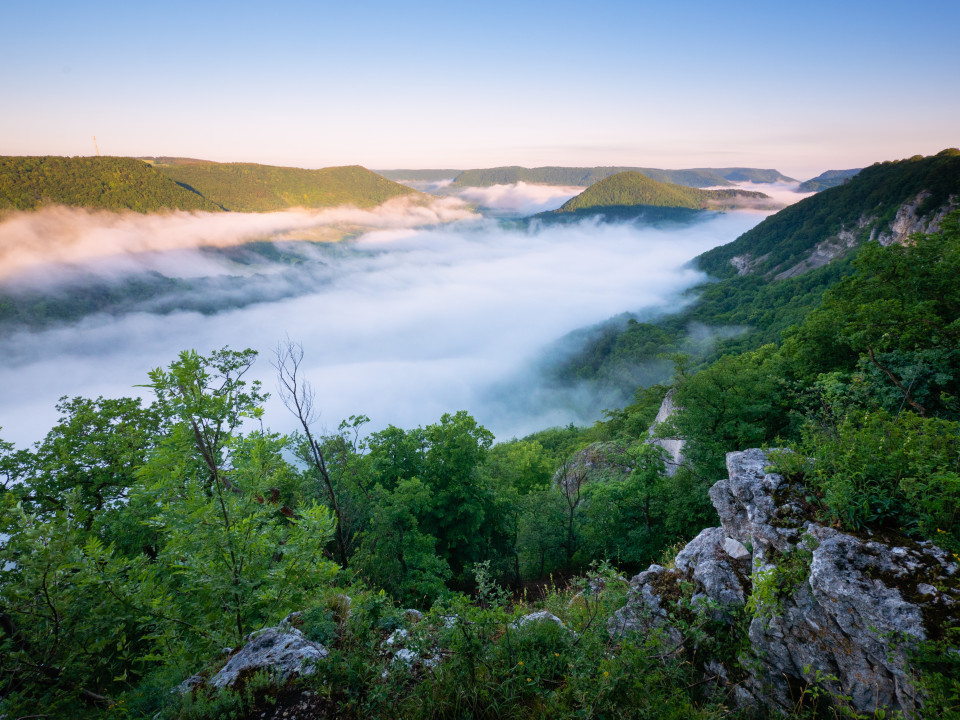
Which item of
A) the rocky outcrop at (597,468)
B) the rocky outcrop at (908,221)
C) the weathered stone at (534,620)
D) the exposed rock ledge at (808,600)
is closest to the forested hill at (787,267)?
the rocky outcrop at (908,221)

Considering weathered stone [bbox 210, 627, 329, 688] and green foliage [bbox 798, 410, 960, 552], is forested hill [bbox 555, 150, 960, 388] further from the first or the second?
weathered stone [bbox 210, 627, 329, 688]

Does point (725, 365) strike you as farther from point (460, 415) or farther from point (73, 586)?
point (73, 586)

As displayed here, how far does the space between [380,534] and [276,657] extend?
12.9 meters

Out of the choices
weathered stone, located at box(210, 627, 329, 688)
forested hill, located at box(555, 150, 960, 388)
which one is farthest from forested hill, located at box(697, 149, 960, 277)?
weathered stone, located at box(210, 627, 329, 688)

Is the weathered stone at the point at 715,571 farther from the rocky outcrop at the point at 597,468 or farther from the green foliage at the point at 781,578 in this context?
the rocky outcrop at the point at 597,468

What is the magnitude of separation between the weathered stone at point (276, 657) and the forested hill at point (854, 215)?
4962 inches

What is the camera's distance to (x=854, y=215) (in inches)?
4673

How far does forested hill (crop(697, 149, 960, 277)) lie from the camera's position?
313 ft

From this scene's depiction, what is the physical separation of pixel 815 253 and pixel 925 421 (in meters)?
152

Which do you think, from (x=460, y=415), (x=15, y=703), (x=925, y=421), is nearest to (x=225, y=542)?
(x=15, y=703)

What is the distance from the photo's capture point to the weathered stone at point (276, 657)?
18.7 feet

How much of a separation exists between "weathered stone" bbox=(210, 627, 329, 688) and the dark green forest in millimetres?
298

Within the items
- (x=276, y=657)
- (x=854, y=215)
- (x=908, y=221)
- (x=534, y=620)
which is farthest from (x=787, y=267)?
(x=276, y=657)

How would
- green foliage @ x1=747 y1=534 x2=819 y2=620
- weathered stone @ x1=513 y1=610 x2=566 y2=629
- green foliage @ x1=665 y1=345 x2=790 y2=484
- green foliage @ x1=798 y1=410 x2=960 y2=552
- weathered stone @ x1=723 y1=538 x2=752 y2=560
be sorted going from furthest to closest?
1. green foliage @ x1=665 y1=345 x2=790 y2=484
2. weathered stone @ x1=723 y1=538 x2=752 y2=560
3. weathered stone @ x1=513 y1=610 x2=566 y2=629
4. green foliage @ x1=747 y1=534 x2=819 y2=620
5. green foliage @ x1=798 y1=410 x2=960 y2=552
